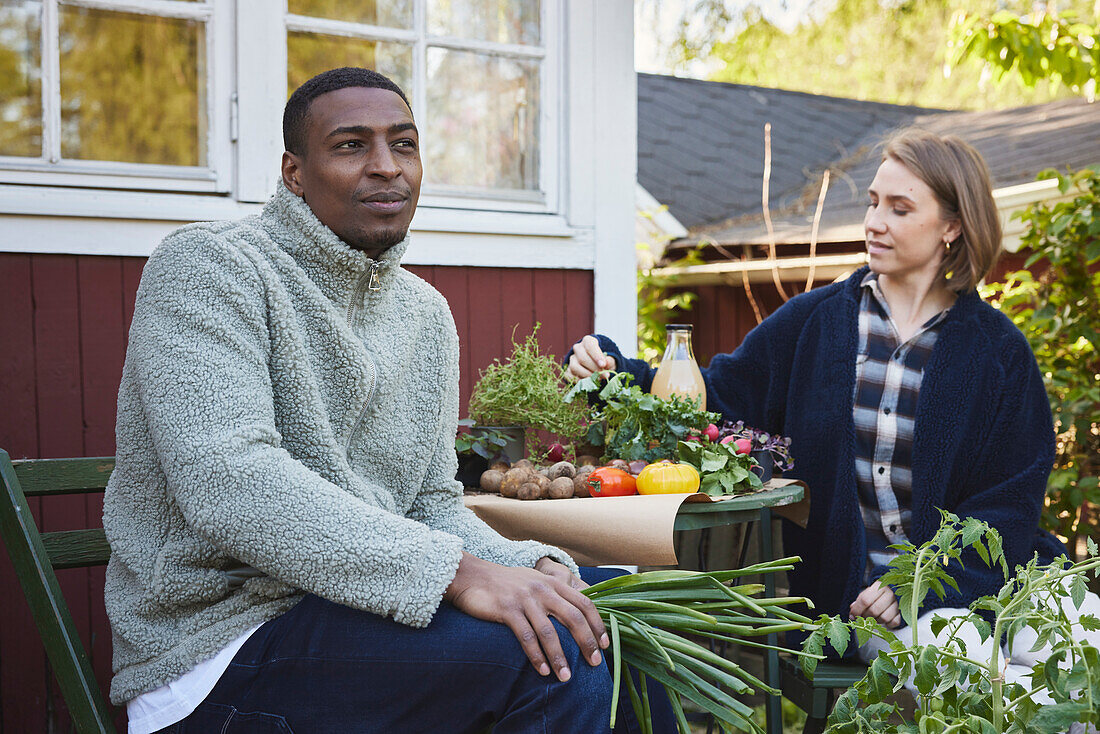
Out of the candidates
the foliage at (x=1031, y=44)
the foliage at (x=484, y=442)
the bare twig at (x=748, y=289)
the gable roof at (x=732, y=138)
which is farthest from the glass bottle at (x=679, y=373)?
the gable roof at (x=732, y=138)

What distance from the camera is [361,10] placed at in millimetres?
3213

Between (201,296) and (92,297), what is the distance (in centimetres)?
136

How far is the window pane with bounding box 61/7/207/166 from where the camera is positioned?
9.17ft

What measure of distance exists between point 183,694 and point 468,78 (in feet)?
7.99

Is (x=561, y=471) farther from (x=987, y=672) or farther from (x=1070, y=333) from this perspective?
(x=1070, y=333)

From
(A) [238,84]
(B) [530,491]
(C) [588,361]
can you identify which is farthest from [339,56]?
(B) [530,491]

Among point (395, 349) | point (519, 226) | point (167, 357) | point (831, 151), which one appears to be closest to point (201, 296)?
point (167, 357)

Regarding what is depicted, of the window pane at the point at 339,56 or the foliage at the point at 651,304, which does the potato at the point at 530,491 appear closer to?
the window pane at the point at 339,56

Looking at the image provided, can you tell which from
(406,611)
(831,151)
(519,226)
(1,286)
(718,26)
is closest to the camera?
(406,611)

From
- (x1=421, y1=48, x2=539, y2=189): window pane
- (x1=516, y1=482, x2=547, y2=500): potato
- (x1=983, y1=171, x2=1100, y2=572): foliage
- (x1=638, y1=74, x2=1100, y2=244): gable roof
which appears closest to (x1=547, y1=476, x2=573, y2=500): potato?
(x1=516, y1=482, x2=547, y2=500): potato

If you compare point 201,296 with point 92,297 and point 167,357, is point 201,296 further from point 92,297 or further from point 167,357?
point 92,297

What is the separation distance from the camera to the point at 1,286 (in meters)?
2.64

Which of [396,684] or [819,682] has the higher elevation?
[396,684]

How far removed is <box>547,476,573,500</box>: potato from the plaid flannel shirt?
90cm
